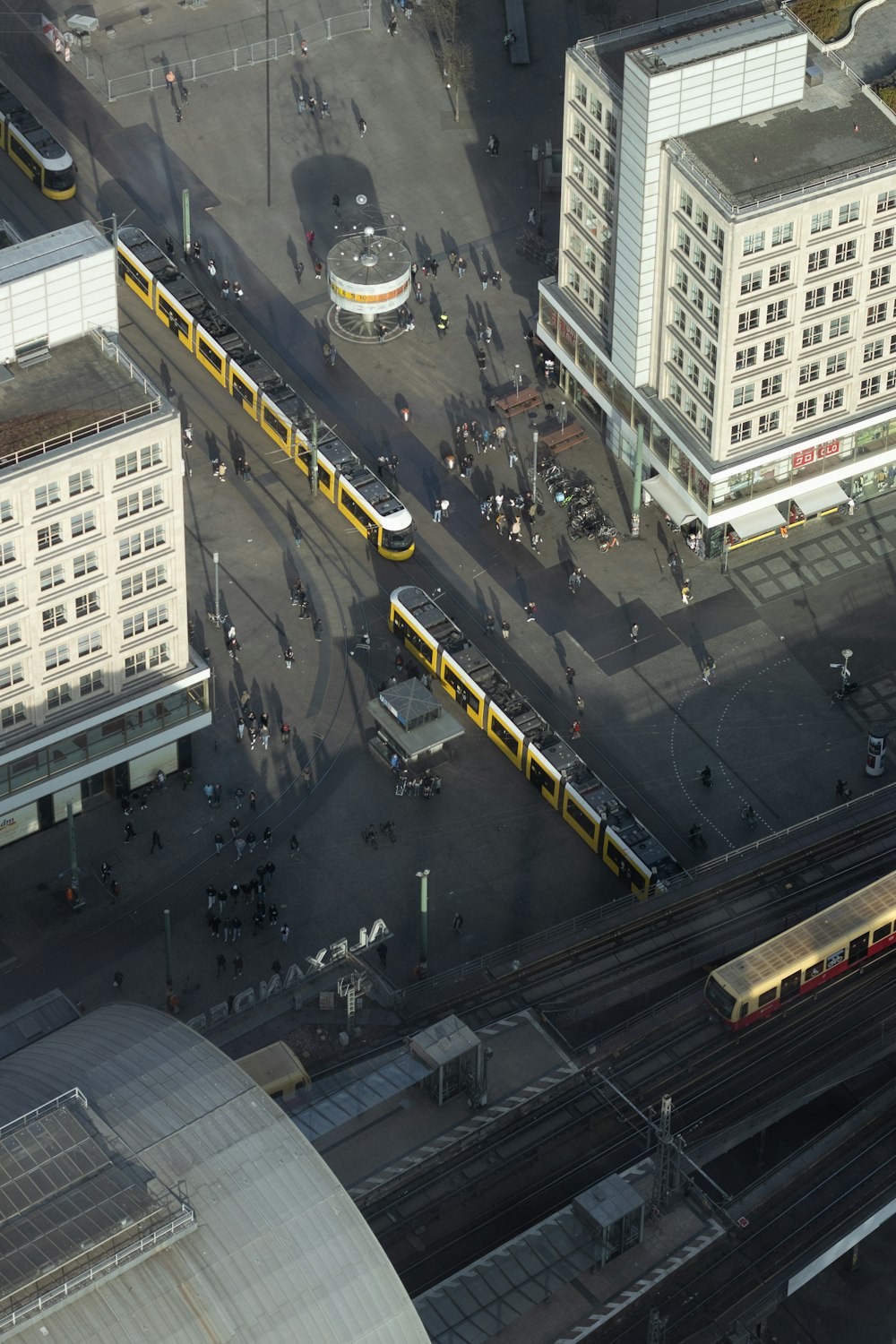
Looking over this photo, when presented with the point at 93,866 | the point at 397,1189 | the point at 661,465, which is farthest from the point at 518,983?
the point at 661,465

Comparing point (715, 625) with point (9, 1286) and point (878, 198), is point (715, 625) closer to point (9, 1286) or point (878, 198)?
point (878, 198)

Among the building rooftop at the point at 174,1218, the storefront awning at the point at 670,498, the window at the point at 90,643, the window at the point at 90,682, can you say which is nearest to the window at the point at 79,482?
the window at the point at 90,643

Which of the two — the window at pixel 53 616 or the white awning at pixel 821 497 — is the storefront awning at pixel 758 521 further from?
the window at pixel 53 616

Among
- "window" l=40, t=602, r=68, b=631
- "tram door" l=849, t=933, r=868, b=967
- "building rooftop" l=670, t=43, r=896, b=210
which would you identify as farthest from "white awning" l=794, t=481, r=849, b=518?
"window" l=40, t=602, r=68, b=631

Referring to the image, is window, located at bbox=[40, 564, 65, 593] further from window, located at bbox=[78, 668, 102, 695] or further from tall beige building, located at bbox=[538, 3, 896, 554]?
tall beige building, located at bbox=[538, 3, 896, 554]

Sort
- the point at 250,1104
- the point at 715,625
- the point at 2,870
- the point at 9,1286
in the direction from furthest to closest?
the point at 715,625 → the point at 2,870 → the point at 250,1104 → the point at 9,1286
